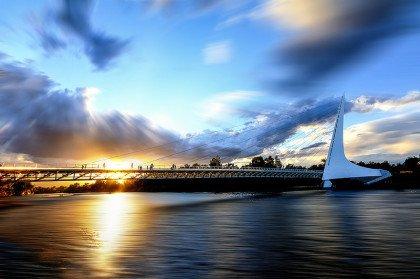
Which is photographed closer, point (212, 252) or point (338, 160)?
point (212, 252)

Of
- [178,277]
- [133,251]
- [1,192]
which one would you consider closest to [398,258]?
[178,277]

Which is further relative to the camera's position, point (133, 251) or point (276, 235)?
point (276, 235)

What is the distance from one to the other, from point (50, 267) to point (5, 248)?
7.83 meters

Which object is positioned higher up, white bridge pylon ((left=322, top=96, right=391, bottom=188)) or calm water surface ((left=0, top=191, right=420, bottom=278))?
white bridge pylon ((left=322, top=96, right=391, bottom=188))

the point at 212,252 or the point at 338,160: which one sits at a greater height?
the point at 338,160

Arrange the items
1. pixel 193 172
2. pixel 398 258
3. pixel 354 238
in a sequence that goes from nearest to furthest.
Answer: pixel 398 258
pixel 354 238
pixel 193 172

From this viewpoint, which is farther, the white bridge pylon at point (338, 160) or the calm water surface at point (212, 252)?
the white bridge pylon at point (338, 160)

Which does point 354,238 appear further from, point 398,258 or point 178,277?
point 178,277

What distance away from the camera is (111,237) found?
33469 mm

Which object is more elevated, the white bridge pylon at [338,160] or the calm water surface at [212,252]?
the white bridge pylon at [338,160]

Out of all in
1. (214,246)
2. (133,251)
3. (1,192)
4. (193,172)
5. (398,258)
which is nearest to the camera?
(398,258)

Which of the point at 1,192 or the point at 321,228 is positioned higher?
the point at 1,192

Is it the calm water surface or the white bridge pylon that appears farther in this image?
the white bridge pylon

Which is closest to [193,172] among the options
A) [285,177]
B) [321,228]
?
[285,177]
